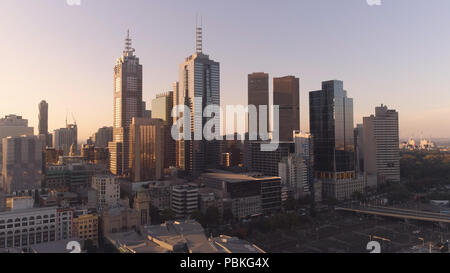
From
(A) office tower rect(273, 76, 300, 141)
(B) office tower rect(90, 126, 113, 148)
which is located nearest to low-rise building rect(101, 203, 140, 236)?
(A) office tower rect(273, 76, 300, 141)

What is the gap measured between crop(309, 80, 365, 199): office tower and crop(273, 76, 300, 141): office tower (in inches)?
295

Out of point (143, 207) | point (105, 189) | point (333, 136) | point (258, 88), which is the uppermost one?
point (258, 88)

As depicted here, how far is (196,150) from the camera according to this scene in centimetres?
1866

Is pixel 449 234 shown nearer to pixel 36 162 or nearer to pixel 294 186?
pixel 294 186

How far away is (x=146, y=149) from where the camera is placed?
657 inches

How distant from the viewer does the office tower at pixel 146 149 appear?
642 inches

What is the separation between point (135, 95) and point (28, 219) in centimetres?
1535

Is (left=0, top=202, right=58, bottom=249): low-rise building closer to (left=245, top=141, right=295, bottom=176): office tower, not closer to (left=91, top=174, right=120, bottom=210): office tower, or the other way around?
(left=91, top=174, right=120, bottom=210): office tower

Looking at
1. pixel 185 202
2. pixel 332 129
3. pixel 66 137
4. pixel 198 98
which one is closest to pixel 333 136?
pixel 332 129

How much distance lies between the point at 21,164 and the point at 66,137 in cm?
1560

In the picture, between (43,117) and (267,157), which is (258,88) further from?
(43,117)

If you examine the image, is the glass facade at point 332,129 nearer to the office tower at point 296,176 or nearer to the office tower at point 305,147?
the office tower at point 305,147

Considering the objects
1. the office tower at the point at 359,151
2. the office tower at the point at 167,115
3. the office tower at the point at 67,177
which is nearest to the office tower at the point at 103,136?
the office tower at the point at 167,115
